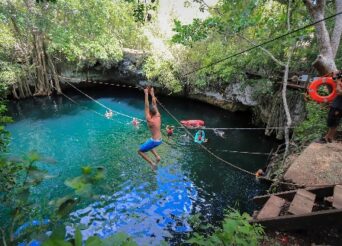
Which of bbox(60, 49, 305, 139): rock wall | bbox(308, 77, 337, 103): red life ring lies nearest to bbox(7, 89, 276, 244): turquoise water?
bbox(60, 49, 305, 139): rock wall

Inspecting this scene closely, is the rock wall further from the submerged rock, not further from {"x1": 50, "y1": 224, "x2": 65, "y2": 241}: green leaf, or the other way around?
{"x1": 50, "y1": 224, "x2": 65, "y2": 241}: green leaf

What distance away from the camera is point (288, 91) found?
41.1 feet

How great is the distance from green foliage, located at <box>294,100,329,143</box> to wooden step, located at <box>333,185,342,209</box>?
3.71 metres

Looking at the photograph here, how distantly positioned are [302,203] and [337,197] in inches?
15.6

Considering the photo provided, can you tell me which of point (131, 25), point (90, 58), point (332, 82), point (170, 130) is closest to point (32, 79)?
point (90, 58)

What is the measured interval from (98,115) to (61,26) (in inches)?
222

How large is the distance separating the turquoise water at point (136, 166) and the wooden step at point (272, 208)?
241 centimetres

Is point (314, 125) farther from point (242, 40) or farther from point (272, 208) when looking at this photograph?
point (242, 40)

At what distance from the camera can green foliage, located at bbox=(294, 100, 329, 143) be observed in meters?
6.89

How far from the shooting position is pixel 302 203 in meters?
3.27

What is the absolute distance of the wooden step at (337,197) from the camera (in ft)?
9.87

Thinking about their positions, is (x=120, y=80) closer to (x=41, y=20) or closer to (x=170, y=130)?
(x=41, y=20)

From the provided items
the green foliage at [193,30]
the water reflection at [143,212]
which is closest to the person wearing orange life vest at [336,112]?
the green foliage at [193,30]


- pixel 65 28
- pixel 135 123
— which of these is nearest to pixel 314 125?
pixel 135 123
